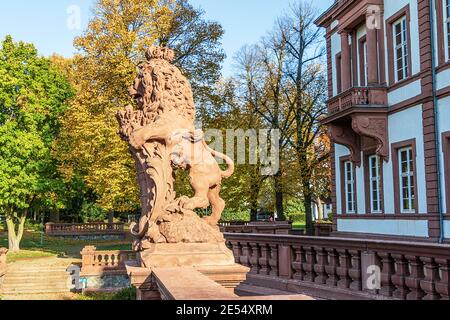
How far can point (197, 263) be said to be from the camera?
6.62 metres

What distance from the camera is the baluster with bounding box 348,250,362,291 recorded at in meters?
8.09

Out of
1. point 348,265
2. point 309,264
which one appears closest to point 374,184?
point 309,264

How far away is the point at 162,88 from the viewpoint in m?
7.73

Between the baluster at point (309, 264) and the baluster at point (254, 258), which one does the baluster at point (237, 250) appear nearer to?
the baluster at point (254, 258)

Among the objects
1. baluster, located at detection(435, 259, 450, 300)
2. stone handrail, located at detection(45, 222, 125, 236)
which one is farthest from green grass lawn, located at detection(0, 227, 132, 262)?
baluster, located at detection(435, 259, 450, 300)

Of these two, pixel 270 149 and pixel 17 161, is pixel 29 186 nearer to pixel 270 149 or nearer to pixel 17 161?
pixel 17 161

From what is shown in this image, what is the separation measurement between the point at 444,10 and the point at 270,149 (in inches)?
600

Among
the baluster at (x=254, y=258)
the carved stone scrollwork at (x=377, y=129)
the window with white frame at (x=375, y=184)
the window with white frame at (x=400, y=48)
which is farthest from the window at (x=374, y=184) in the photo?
the baluster at (x=254, y=258)

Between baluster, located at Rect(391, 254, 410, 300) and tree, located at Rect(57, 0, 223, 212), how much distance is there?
19.5m

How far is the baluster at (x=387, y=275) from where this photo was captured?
24.2 ft

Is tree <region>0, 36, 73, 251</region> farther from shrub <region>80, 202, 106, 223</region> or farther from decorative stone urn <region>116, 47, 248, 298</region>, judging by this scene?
decorative stone urn <region>116, 47, 248, 298</region>

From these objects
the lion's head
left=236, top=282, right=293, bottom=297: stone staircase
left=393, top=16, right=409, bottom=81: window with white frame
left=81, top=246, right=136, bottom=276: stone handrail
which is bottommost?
left=81, top=246, right=136, bottom=276: stone handrail

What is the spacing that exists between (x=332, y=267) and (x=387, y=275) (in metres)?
1.33
